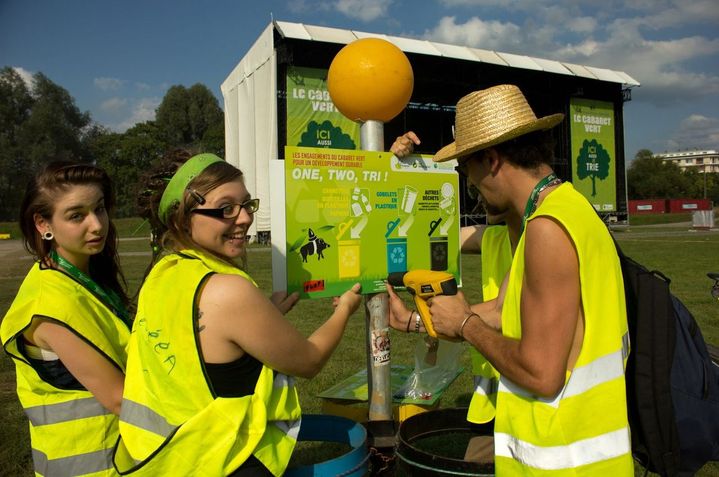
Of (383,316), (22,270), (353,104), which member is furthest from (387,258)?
(22,270)

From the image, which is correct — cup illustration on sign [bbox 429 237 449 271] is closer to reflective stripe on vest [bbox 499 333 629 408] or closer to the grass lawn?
reflective stripe on vest [bbox 499 333 629 408]

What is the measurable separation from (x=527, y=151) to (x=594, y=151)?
29.7 meters

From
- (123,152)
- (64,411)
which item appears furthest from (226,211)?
(123,152)

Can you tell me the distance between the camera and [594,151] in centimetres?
2897

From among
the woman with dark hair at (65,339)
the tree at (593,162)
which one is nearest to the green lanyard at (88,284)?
the woman with dark hair at (65,339)

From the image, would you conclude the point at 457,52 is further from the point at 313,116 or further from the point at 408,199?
the point at 408,199

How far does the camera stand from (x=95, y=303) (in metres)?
2.06

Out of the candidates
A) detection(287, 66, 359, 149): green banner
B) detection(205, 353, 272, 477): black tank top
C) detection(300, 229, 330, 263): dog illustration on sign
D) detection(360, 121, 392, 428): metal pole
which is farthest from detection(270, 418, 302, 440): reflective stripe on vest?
detection(287, 66, 359, 149): green banner

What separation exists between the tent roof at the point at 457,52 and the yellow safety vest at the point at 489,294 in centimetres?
1880

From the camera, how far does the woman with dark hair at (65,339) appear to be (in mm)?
1878

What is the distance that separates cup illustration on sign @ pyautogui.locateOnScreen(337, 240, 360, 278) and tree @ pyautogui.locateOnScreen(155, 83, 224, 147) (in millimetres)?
57484

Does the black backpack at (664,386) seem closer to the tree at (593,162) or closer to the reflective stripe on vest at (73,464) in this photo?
the reflective stripe on vest at (73,464)

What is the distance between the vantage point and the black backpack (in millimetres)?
1716

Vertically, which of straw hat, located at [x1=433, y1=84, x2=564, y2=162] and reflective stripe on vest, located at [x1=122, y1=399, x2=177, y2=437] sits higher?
straw hat, located at [x1=433, y1=84, x2=564, y2=162]
